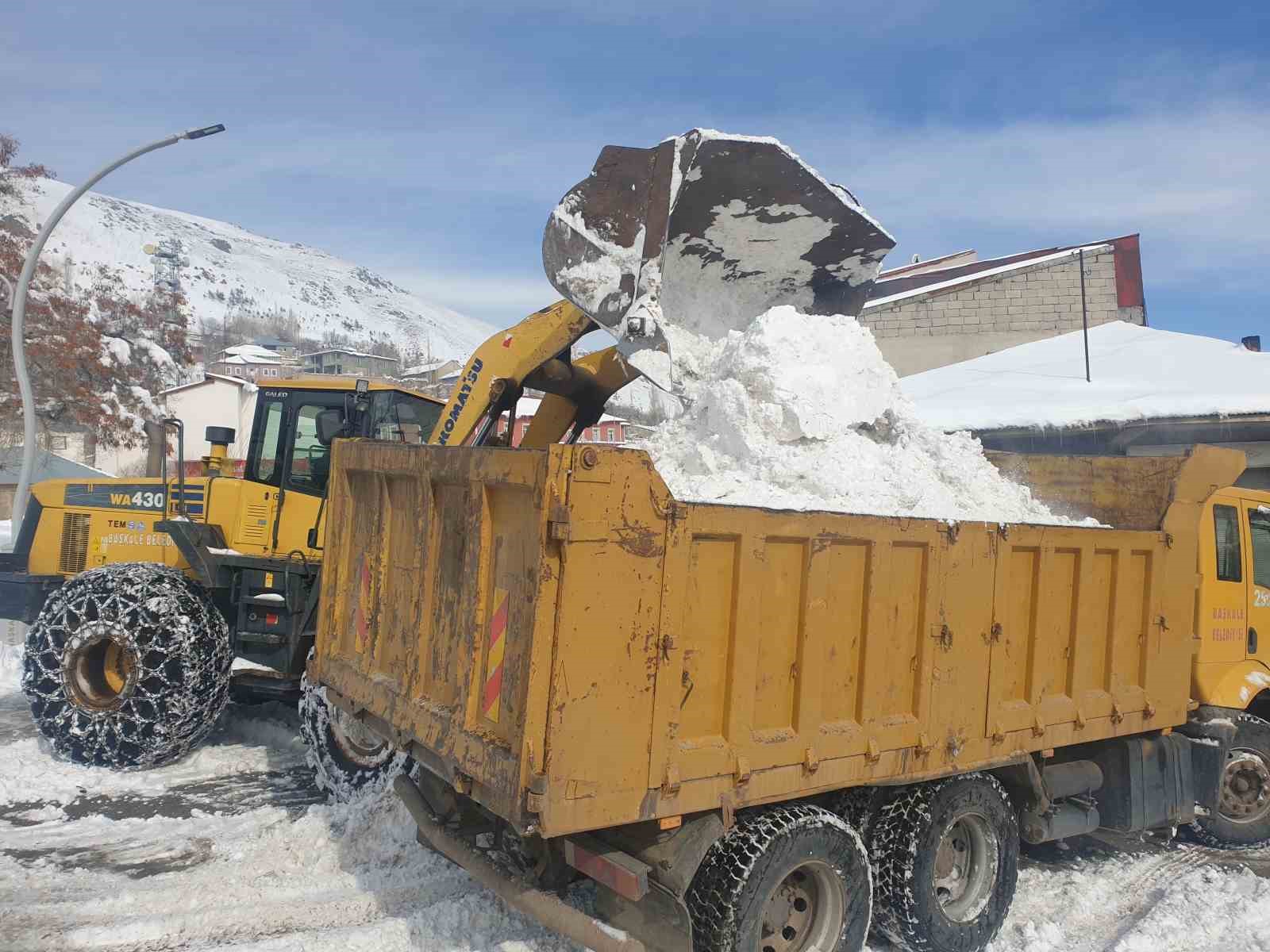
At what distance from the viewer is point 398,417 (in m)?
7.07

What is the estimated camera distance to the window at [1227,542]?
609 cm

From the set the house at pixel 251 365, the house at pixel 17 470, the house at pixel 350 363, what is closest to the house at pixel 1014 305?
the house at pixel 17 470

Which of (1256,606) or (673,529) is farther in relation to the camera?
(1256,606)

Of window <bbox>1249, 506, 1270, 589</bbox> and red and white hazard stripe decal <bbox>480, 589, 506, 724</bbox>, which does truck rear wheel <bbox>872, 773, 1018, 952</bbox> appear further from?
window <bbox>1249, 506, 1270, 589</bbox>

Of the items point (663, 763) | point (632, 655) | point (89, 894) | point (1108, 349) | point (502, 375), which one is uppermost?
point (1108, 349)

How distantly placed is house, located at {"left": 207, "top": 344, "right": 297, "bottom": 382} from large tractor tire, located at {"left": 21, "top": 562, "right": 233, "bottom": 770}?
60.3 metres

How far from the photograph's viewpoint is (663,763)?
10.8ft

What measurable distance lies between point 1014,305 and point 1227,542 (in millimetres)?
17518

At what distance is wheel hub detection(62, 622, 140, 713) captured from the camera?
6.44 m

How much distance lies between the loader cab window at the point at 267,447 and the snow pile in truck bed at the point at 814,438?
3241mm

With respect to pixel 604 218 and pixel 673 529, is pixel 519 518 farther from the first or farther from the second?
pixel 604 218

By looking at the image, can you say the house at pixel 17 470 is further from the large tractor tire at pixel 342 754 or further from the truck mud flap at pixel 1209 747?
the truck mud flap at pixel 1209 747

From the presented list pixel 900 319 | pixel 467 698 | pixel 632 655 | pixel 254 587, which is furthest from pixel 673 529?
pixel 900 319

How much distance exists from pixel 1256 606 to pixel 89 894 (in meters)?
7.07
